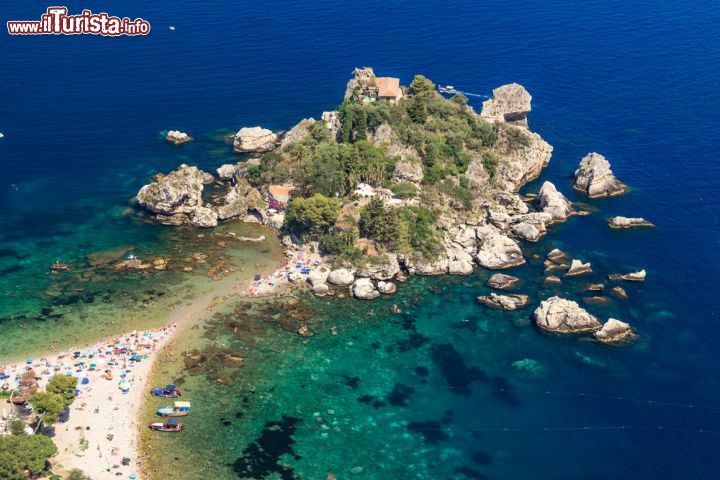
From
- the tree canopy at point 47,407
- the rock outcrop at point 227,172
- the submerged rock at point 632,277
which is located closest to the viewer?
the tree canopy at point 47,407

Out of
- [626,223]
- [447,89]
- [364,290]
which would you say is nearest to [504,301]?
A: [364,290]

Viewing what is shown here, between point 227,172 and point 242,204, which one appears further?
point 227,172

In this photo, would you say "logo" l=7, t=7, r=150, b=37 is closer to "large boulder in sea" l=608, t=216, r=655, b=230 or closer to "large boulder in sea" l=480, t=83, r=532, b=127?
"large boulder in sea" l=480, t=83, r=532, b=127

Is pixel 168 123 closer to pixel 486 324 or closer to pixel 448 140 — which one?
pixel 448 140

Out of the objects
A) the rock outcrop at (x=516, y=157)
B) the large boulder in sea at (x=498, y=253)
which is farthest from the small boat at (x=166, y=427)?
the rock outcrop at (x=516, y=157)

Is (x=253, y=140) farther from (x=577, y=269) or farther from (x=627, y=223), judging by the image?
(x=627, y=223)

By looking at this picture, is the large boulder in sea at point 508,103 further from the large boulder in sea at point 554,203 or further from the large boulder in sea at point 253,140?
the large boulder in sea at point 253,140

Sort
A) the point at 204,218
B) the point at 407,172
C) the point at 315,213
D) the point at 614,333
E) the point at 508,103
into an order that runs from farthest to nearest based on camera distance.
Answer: the point at 508,103 < the point at 204,218 < the point at 407,172 < the point at 315,213 < the point at 614,333

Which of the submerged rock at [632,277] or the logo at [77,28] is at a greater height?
the logo at [77,28]

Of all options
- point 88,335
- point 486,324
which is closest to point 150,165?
point 88,335
